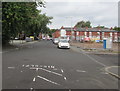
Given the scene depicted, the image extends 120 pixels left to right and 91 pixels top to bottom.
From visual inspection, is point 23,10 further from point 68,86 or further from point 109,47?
point 68,86

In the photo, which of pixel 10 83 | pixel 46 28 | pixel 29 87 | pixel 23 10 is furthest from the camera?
pixel 46 28

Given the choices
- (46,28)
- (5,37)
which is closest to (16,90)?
(5,37)

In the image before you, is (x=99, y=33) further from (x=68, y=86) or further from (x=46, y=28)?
(x=68, y=86)

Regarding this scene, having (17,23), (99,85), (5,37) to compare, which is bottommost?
(99,85)

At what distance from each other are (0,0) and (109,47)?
1668 cm

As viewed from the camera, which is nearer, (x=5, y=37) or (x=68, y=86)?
(x=68, y=86)

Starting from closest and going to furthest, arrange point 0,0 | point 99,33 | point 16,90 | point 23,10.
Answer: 1. point 16,90
2. point 0,0
3. point 23,10
4. point 99,33

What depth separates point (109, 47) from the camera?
23.1m

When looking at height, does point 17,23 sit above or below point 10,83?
above

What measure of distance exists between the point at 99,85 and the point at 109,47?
18.2 m

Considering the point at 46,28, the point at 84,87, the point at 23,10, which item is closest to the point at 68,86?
the point at 84,87

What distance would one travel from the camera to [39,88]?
208 inches

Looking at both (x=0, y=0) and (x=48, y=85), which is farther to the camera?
(x=0, y=0)

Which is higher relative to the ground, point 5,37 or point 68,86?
point 5,37
